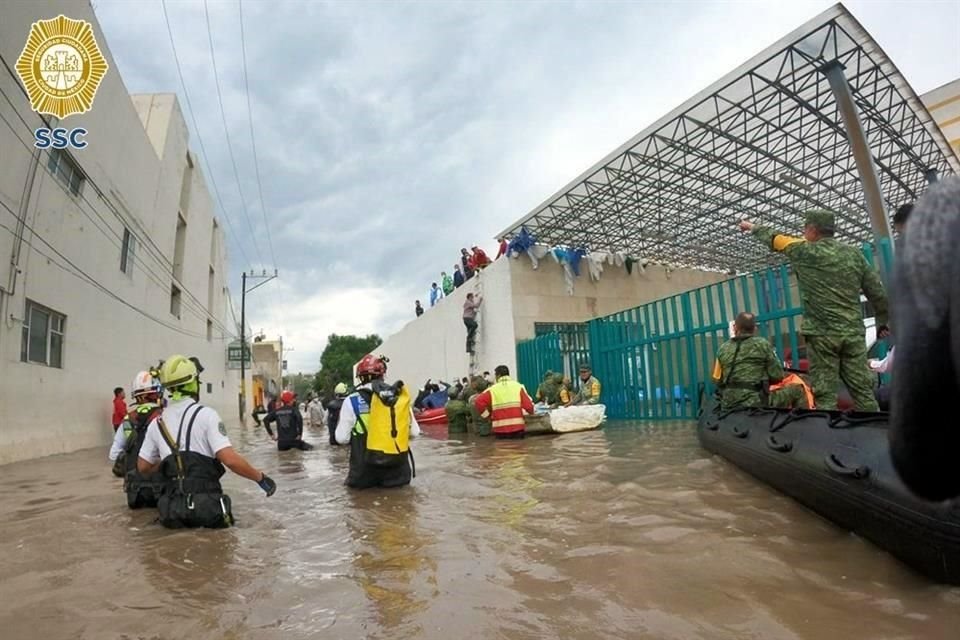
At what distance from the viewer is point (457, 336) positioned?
63.6ft

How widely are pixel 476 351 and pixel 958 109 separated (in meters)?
15.9

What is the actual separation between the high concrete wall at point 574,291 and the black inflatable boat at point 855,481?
35.9ft

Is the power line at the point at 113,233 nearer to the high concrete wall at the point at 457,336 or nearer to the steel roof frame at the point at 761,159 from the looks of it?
the high concrete wall at the point at 457,336

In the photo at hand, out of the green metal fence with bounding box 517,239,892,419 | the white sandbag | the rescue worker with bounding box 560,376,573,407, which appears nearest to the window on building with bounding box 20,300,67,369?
the white sandbag

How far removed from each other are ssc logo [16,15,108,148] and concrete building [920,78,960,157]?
858 inches

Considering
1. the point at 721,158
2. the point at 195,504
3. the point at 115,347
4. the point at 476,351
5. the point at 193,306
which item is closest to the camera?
the point at 195,504

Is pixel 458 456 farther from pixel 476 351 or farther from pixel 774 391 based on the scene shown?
pixel 476 351

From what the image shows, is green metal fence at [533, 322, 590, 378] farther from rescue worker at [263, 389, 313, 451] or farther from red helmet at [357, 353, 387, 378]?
red helmet at [357, 353, 387, 378]

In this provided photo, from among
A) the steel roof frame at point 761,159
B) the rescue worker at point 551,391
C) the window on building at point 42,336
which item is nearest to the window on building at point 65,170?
the window on building at point 42,336

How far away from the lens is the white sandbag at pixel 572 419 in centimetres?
977

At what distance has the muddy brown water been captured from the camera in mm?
2215

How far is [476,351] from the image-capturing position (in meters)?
17.8

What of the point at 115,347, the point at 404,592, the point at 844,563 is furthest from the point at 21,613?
the point at 115,347

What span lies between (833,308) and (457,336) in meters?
15.3
